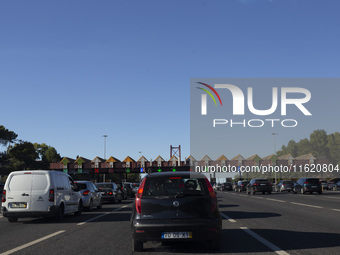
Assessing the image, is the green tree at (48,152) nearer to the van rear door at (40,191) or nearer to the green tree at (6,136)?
the green tree at (6,136)

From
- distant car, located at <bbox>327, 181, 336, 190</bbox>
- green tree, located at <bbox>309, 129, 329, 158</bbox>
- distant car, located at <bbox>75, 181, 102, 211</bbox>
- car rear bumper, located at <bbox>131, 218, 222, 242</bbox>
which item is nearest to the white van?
distant car, located at <bbox>75, 181, 102, 211</bbox>

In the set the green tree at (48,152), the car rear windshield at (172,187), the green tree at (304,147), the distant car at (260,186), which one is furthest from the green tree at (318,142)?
the car rear windshield at (172,187)

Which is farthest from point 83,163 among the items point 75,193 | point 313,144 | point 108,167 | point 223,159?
point 313,144

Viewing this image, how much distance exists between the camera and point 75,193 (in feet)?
57.2

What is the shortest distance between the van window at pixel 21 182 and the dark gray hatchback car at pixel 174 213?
8.02m

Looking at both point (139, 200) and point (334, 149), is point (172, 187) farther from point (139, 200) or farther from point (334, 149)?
point (334, 149)

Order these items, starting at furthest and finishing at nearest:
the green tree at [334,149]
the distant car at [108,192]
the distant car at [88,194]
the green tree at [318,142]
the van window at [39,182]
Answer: the green tree at [318,142] → the green tree at [334,149] → the distant car at [108,192] → the distant car at [88,194] → the van window at [39,182]

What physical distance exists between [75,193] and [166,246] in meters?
9.56

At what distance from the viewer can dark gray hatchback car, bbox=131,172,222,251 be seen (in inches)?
305

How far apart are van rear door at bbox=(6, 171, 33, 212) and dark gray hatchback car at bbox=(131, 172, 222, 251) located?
785cm

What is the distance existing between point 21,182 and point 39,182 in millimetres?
660

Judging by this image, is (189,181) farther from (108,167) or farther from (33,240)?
(108,167)

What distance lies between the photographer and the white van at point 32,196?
14570 mm

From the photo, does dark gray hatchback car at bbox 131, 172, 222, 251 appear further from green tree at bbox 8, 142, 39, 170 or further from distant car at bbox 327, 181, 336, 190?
green tree at bbox 8, 142, 39, 170
